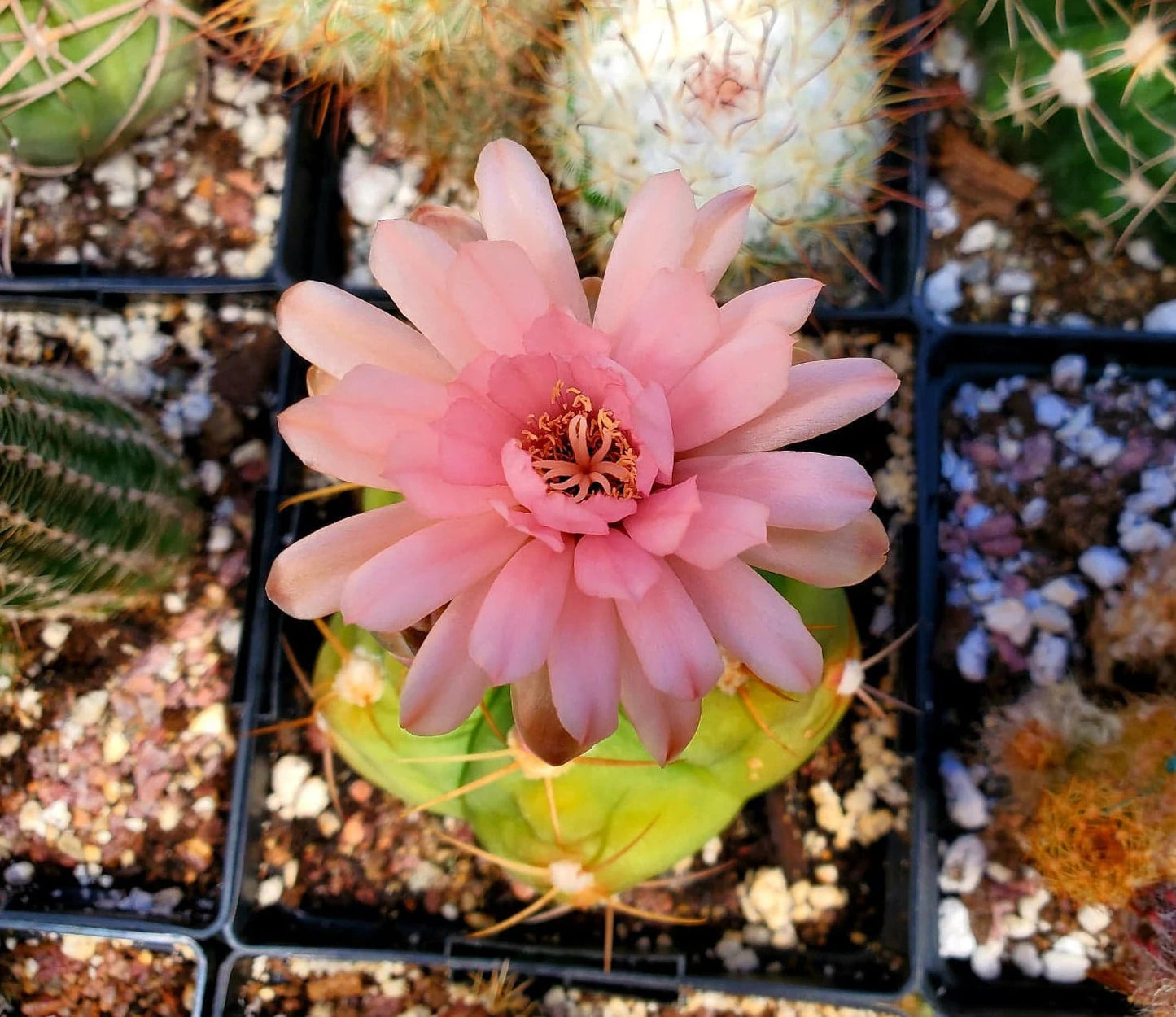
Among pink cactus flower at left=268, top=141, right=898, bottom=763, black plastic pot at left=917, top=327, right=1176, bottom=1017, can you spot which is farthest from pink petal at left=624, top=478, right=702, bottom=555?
black plastic pot at left=917, top=327, right=1176, bottom=1017

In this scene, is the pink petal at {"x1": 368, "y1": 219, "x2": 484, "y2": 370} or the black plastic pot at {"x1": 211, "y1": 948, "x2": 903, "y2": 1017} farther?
the black plastic pot at {"x1": 211, "y1": 948, "x2": 903, "y2": 1017}

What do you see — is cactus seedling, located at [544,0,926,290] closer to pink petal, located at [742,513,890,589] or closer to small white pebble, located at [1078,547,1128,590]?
pink petal, located at [742,513,890,589]

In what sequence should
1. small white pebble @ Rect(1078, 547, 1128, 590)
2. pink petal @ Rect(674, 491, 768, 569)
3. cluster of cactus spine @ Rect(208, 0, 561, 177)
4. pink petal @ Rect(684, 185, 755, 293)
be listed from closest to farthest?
pink petal @ Rect(674, 491, 768, 569) < pink petal @ Rect(684, 185, 755, 293) < cluster of cactus spine @ Rect(208, 0, 561, 177) < small white pebble @ Rect(1078, 547, 1128, 590)

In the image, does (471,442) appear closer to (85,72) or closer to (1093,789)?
(1093,789)

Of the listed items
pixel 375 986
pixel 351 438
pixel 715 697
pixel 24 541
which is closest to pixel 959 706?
pixel 715 697

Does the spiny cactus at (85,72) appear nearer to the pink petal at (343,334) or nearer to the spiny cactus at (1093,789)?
the pink petal at (343,334)

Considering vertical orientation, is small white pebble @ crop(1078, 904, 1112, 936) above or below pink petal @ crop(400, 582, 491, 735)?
below

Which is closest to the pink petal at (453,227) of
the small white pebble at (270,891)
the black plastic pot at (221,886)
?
the black plastic pot at (221,886)
